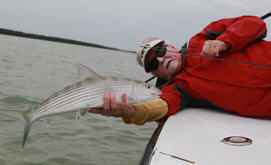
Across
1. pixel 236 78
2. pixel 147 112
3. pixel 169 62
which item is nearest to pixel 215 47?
pixel 236 78

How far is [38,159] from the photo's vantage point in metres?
3.88

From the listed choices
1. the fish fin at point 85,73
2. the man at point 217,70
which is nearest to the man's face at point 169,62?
the man at point 217,70

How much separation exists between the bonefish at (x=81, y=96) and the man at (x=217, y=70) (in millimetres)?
398

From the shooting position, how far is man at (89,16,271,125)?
3.00 metres

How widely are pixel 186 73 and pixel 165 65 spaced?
0.97 feet

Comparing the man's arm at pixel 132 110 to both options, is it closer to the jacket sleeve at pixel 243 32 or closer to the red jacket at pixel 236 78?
the red jacket at pixel 236 78

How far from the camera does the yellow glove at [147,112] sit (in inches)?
106

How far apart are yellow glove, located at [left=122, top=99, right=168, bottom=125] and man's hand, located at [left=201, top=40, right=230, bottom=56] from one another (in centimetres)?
79

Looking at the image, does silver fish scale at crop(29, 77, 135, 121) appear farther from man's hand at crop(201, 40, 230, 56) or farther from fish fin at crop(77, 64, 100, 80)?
man's hand at crop(201, 40, 230, 56)

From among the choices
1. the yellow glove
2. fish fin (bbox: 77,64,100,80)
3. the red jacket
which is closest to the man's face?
the red jacket

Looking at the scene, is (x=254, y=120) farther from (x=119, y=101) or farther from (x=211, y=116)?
(x=119, y=101)

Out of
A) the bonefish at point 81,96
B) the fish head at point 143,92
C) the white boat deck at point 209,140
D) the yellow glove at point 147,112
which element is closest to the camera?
the white boat deck at point 209,140

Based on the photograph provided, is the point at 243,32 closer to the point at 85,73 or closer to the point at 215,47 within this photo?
the point at 215,47

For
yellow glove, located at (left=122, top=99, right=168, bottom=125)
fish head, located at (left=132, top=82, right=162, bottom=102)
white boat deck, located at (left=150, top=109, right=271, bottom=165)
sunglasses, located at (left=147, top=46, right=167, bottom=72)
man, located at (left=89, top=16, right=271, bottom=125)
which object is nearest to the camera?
white boat deck, located at (left=150, top=109, right=271, bottom=165)
